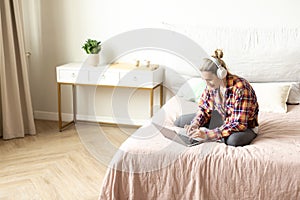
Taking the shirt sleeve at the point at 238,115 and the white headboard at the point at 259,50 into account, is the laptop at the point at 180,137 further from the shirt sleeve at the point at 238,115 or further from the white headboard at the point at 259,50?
the white headboard at the point at 259,50

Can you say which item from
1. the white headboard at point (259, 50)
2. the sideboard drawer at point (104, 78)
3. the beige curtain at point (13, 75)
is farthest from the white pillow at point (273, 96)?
the beige curtain at point (13, 75)

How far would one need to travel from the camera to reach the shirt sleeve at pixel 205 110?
265 cm

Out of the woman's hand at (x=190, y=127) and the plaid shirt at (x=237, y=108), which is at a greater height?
the plaid shirt at (x=237, y=108)

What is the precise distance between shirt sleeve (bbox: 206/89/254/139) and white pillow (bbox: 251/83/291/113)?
0.80 meters

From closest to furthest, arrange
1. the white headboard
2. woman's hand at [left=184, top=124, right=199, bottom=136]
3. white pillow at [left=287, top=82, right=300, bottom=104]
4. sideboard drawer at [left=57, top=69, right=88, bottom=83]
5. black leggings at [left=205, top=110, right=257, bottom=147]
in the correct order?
black leggings at [left=205, top=110, right=257, bottom=147] < woman's hand at [left=184, top=124, right=199, bottom=136] < white pillow at [left=287, top=82, right=300, bottom=104] < the white headboard < sideboard drawer at [left=57, top=69, right=88, bottom=83]

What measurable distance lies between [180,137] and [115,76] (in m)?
1.41

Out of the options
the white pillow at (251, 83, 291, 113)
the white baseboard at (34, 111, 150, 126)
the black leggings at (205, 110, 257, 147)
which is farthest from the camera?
the white baseboard at (34, 111, 150, 126)

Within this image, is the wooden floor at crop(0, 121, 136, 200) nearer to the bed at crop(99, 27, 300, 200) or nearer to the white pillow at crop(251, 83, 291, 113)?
the bed at crop(99, 27, 300, 200)

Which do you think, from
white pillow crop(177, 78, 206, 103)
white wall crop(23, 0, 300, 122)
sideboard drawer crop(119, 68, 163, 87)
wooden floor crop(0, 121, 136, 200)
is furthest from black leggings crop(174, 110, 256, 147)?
white wall crop(23, 0, 300, 122)

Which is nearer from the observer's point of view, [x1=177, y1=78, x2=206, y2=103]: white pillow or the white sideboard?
[x1=177, y1=78, x2=206, y2=103]: white pillow

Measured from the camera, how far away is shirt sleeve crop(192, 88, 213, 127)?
2652mm

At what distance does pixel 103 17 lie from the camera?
396 centimetres

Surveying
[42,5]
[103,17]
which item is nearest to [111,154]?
[103,17]

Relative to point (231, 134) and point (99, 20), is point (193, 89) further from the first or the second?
point (99, 20)
